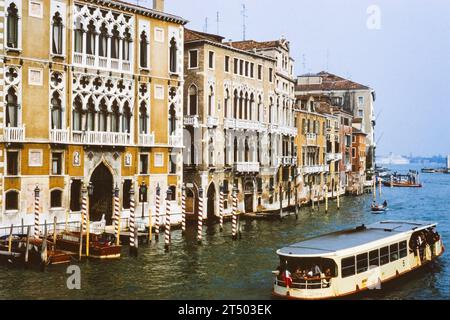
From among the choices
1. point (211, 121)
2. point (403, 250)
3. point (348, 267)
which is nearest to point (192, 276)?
point (348, 267)

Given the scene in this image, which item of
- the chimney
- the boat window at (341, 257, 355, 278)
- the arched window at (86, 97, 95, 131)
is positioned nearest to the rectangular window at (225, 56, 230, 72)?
the chimney

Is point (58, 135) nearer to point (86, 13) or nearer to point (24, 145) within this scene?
point (24, 145)

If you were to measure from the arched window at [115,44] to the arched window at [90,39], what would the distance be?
1026mm

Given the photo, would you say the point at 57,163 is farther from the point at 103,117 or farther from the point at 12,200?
the point at 103,117

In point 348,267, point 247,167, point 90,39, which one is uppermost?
point 90,39

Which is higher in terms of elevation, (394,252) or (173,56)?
(173,56)

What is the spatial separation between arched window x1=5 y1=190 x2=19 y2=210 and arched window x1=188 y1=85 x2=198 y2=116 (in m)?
11.6

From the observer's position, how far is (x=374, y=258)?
59.8ft

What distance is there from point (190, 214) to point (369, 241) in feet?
50.5

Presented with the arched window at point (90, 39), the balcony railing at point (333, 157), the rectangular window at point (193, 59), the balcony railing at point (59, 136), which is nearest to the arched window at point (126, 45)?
the arched window at point (90, 39)

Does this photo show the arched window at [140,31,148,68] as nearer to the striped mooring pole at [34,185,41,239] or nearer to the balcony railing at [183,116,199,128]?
the balcony railing at [183,116,199,128]

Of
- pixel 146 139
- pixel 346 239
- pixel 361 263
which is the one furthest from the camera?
pixel 146 139

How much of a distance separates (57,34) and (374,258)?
14.9 m
